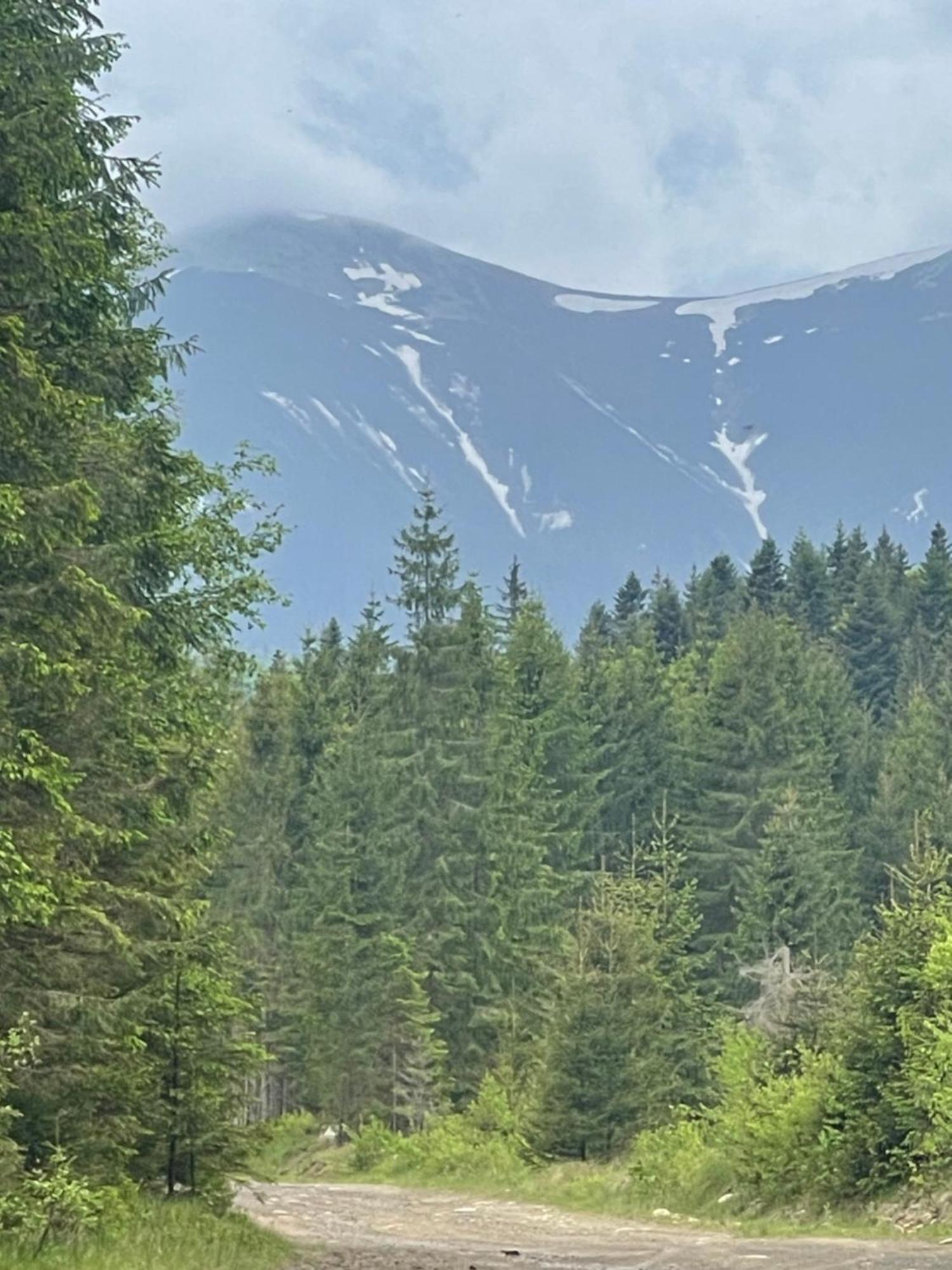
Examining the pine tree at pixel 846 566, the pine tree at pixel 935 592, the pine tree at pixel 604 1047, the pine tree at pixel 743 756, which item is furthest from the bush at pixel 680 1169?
the pine tree at pixel 846 566

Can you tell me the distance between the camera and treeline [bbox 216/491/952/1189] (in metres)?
30.5

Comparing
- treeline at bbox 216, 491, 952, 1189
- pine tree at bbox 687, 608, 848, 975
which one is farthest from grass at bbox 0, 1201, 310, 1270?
pine tree at bbox 687, 608, 848, 975

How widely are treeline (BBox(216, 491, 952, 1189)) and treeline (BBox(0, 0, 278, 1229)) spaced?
1095 centimetres

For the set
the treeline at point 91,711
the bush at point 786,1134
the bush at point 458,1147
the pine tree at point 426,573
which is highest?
the pine tree at point 426,573

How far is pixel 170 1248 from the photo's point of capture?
13141 millimetres

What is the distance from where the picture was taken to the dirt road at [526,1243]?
15.2 meters

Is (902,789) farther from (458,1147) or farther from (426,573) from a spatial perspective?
(458,1147)

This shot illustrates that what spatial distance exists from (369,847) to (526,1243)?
31998 mm

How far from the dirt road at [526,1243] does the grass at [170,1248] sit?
736 millimetres

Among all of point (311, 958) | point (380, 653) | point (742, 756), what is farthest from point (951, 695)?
point (311, 958)

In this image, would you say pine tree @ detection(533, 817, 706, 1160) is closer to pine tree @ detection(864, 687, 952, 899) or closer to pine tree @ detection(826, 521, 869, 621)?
pine tree @ detection(864, 687, 952, 899)

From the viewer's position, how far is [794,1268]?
48.1ft

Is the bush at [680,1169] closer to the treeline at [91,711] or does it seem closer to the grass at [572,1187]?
the grass at [572,1187]

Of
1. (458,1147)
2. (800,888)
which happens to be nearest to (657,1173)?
(458,1147)
